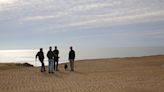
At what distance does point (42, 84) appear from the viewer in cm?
1856

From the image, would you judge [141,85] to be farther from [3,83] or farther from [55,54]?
[55,54]

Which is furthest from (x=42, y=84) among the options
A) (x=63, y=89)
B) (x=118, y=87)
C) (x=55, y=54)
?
(x=55, y=54)

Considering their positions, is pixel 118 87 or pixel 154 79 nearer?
pixel 118 87

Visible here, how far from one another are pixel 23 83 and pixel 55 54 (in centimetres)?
772

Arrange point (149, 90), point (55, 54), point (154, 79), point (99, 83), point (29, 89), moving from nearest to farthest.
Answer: point (149, 90) → point (29, 89) → point (99, 83) → point (154, 79) → point (55, 54)

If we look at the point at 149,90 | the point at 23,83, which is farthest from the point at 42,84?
the point at 149,90

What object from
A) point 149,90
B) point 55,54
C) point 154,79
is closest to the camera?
point 149,90

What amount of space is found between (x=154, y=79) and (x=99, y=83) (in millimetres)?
2979

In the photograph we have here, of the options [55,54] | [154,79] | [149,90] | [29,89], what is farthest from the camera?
[55,54]

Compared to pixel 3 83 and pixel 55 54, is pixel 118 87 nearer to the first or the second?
pixel 3 83

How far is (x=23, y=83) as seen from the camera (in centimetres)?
1914

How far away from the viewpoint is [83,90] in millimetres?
15875

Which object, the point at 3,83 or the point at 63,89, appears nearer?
the point at 63,89

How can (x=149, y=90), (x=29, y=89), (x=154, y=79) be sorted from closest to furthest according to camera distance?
(x=149, y=90)
(x=29, y=89)
(x=154, y=79)
